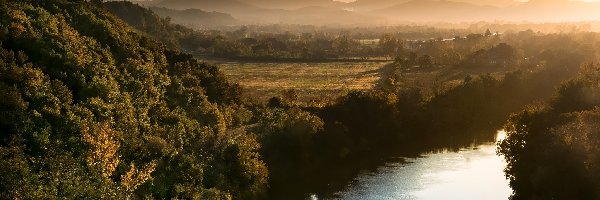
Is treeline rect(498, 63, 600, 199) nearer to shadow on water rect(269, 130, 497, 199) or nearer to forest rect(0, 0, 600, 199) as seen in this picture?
forest rect(0, 0, 600, 199)

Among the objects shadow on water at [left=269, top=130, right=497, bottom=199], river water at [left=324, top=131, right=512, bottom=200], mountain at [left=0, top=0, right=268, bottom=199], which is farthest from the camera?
shadow on water at [left=269, top=130, right=497, bottom=199]

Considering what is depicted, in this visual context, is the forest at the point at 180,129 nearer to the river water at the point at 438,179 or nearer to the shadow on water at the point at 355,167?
the shadow on water at the point at 355,167

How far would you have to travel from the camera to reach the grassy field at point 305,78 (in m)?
122

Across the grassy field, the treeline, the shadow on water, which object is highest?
the treeline

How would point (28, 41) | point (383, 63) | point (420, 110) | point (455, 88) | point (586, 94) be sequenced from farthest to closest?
1. point (383, 63)
2. point (455, 88)
3. point (420, 110)
4. point (586, 94)
5. point (28, 41)

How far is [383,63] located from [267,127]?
12204 centimetres

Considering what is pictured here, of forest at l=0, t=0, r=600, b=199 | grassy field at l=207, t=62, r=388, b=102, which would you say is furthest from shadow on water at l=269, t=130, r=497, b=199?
grassy field at l=207, t=62, r=388, b=102

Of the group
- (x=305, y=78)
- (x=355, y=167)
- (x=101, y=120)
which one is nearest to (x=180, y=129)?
→ (x=101, y=120)

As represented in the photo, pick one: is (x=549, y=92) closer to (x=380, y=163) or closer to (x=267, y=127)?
(x=380, y=163)

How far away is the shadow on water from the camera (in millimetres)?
64562

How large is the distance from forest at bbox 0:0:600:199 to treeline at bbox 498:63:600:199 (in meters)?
0.13

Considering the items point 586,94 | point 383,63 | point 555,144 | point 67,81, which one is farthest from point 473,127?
point 383,63

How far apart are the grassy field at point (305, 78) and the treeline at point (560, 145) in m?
46.7

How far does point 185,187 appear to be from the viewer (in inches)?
1996
